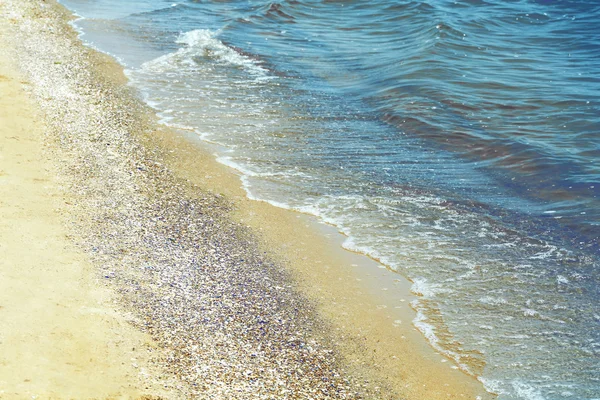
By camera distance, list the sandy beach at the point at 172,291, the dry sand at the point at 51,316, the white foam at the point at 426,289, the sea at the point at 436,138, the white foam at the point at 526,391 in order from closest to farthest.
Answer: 1. the dry sand at the point at 51,316
2. the sandy beach at the point at 172,291
3. the white foam at the point at 526,391
4. the sea at the point at 436,138
5. the white foam at the point at 426,289

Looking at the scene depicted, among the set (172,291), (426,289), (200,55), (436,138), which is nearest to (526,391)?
(426,289)

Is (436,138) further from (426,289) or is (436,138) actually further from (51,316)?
(51,316)

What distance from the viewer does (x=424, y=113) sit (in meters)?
12.0

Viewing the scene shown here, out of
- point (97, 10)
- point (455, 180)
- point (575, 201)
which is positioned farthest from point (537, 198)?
point (97, 10)

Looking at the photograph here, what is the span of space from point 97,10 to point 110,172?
43.0 ft

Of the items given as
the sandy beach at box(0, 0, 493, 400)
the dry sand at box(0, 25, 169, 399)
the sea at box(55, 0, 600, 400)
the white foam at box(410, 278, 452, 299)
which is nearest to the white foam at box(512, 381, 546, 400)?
the sea at box(55, 0, 600, 400)

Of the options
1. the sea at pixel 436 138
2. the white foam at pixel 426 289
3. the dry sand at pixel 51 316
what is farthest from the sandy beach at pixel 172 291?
the sea at pixel 436 138

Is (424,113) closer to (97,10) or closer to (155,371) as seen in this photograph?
(155,371)

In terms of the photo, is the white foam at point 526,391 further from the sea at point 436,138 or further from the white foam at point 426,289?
the white foam at point 426,289

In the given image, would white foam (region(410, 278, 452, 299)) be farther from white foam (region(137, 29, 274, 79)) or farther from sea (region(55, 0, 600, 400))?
white foam (region(137, 29, 274, 79))

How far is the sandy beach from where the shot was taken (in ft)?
16.2

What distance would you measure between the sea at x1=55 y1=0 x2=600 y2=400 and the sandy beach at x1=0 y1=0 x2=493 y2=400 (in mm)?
468

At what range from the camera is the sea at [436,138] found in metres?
6.26

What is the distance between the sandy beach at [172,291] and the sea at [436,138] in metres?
0.47
